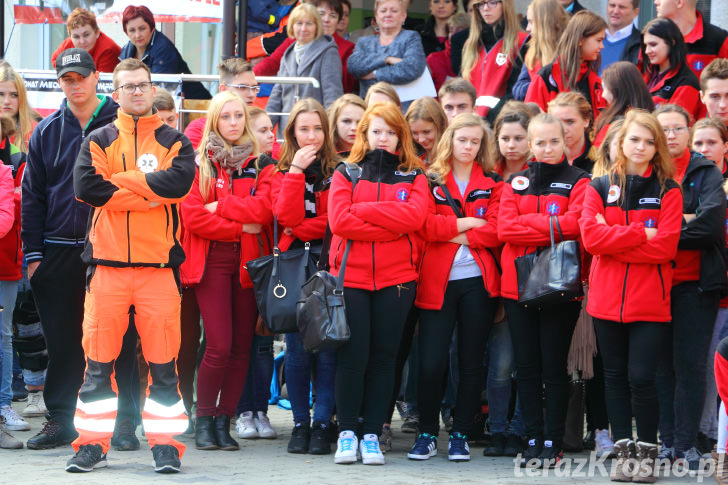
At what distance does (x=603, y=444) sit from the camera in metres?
6.63

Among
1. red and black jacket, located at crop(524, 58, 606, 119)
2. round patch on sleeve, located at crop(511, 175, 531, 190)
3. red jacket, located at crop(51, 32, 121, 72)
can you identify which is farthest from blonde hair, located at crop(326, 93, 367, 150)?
red jacket, located at crop(51, 32, 121, 72)

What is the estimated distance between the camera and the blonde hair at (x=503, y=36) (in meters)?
8.74

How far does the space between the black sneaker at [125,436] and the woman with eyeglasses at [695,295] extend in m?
3.18

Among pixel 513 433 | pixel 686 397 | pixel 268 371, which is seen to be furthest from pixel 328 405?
pixel 686 397

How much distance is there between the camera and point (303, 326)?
629 cm

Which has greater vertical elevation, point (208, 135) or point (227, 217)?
point (208, 135)

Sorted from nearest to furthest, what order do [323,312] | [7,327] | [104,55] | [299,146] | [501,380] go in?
1. [323,312]
2. [501,380]
3. [299,146]
4. [7,327]
5. [104,55]

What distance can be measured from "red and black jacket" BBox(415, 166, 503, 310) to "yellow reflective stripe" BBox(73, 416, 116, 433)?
1960 millimetres

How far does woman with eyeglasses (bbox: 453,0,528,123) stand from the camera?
870 centimetres

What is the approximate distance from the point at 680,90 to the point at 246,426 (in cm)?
382

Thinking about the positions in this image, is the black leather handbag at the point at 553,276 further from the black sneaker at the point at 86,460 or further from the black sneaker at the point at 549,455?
the black sneaker at the point at 86,460

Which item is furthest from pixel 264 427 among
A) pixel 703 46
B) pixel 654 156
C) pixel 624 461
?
pixel 703 46

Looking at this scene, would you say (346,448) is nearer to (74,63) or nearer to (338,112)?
(338,112)

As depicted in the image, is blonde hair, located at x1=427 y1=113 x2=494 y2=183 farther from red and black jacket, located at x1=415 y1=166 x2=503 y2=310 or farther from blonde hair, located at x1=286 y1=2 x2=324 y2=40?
blonde hair, located at x1=286 y1=2 x2=324 y2=40
